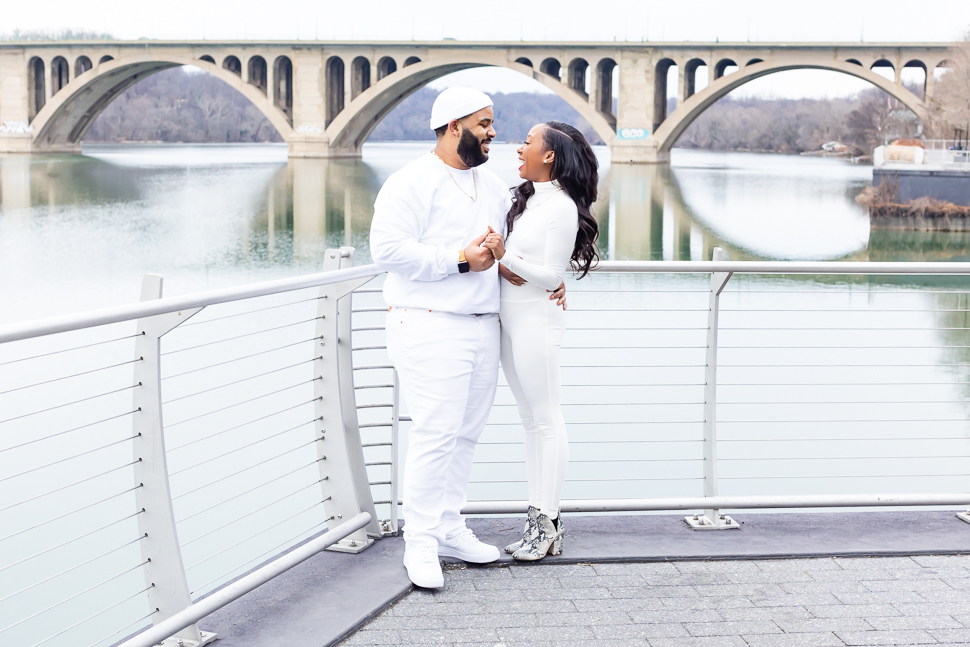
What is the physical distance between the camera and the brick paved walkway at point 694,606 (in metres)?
2.59

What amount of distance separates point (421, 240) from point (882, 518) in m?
1.89

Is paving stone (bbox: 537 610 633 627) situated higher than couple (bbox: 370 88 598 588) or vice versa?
couple (bbox: 370 88 598 588)

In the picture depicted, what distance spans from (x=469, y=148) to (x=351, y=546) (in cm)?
128

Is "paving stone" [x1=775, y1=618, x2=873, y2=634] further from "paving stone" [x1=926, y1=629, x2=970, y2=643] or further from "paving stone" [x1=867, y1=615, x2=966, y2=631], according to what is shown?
"paving stone" [x1=926, y1=629, x2=970, y2=643]

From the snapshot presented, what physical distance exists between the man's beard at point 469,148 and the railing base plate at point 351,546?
1.23 metres

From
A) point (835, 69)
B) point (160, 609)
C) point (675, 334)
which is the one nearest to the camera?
point (160, 609)

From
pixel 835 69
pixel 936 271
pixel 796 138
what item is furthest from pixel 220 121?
pixel 936 271

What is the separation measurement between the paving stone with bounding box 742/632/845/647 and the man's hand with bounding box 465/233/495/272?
1161mm

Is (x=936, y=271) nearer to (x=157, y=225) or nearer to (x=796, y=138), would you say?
(x=157, y=225)

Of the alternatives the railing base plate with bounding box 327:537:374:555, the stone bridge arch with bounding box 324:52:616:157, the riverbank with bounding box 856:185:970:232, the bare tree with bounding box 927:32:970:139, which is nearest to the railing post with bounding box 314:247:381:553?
the railing base plate with bounding box 327:537:374:555

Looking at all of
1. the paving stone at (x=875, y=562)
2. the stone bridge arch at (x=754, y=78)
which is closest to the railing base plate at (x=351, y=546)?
the paving stone at (x=875, y=562)

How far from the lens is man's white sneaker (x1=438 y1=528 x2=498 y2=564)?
121 inches

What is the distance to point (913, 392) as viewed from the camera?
11055 mm

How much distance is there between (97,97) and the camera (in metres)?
57.9
